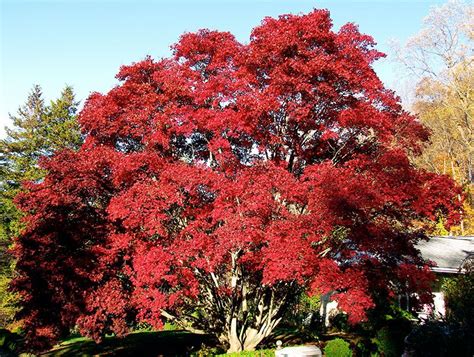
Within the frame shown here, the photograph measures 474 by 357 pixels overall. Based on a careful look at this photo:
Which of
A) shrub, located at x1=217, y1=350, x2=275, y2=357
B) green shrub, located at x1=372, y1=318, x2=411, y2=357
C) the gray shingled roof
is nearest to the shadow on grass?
shrub, located at x1=217, y1=350, x2=275, y2=357

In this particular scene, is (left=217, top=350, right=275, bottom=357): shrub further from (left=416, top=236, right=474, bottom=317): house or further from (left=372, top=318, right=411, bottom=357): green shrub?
(left=416, top=236, right=474, bottom=317): house

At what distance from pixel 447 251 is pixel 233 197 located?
13.6m

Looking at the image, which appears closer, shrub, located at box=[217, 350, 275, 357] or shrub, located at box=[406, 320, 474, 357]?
shrub, located at box=[406, 320, 474, 357]

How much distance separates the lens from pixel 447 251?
21.2m

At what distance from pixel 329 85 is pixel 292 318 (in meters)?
14.7

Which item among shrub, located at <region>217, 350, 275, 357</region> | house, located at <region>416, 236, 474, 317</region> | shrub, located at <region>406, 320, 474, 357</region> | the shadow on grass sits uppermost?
house, located at <region>416, 236, 474, 317</region>

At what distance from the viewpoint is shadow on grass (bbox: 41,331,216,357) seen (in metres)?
18.9

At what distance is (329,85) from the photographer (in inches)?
552

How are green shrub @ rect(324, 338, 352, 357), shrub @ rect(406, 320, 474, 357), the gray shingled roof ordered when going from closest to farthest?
shrub @ rect(406, 320, 474, 357), green shrub @ rect(324, 338, 352, 357), the gray shingled roof

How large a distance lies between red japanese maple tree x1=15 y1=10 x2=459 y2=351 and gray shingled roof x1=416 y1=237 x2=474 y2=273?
6168 millimetres

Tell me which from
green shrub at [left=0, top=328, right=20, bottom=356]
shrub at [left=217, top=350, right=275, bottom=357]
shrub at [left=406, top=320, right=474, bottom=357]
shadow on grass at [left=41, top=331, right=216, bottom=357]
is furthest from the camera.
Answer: green shrub at [left=0, top=328, right=20, bottom=356]

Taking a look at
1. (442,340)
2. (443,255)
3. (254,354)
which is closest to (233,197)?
(254,354)

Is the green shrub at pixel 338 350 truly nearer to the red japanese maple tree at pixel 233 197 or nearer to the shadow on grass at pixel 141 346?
the red japanese maple tree at pixel 233 197

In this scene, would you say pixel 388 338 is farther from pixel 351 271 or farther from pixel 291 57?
pixel 291 57
